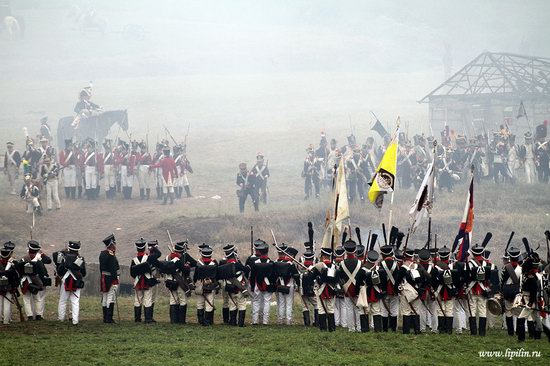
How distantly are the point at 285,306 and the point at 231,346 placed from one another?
284cm

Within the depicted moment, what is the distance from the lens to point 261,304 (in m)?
17.4

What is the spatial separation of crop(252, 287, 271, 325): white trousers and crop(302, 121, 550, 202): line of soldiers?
1540 centimetres

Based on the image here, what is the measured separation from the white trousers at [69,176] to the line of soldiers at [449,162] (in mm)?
9353

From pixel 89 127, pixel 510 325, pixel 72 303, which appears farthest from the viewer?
pixel 89 127

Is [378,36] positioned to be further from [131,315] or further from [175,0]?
[131,315]

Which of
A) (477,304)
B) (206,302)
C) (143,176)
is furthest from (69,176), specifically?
(477,304)

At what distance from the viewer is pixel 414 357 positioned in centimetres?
1386

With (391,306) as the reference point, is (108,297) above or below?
above

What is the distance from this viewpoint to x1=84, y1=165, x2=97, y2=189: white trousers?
109 ft

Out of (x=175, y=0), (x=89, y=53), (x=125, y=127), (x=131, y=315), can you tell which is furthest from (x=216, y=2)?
(x=131, y=315)

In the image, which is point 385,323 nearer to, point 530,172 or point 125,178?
point 125,178

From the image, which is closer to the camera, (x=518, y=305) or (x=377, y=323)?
(x=518, y=305)

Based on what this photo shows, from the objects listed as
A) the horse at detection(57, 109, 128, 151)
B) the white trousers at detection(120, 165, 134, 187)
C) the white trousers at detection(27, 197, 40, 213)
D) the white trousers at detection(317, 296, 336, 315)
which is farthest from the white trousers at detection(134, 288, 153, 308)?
the horse at detection(57, 109, 128, 151)

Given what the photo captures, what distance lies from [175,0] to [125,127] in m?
52.2
